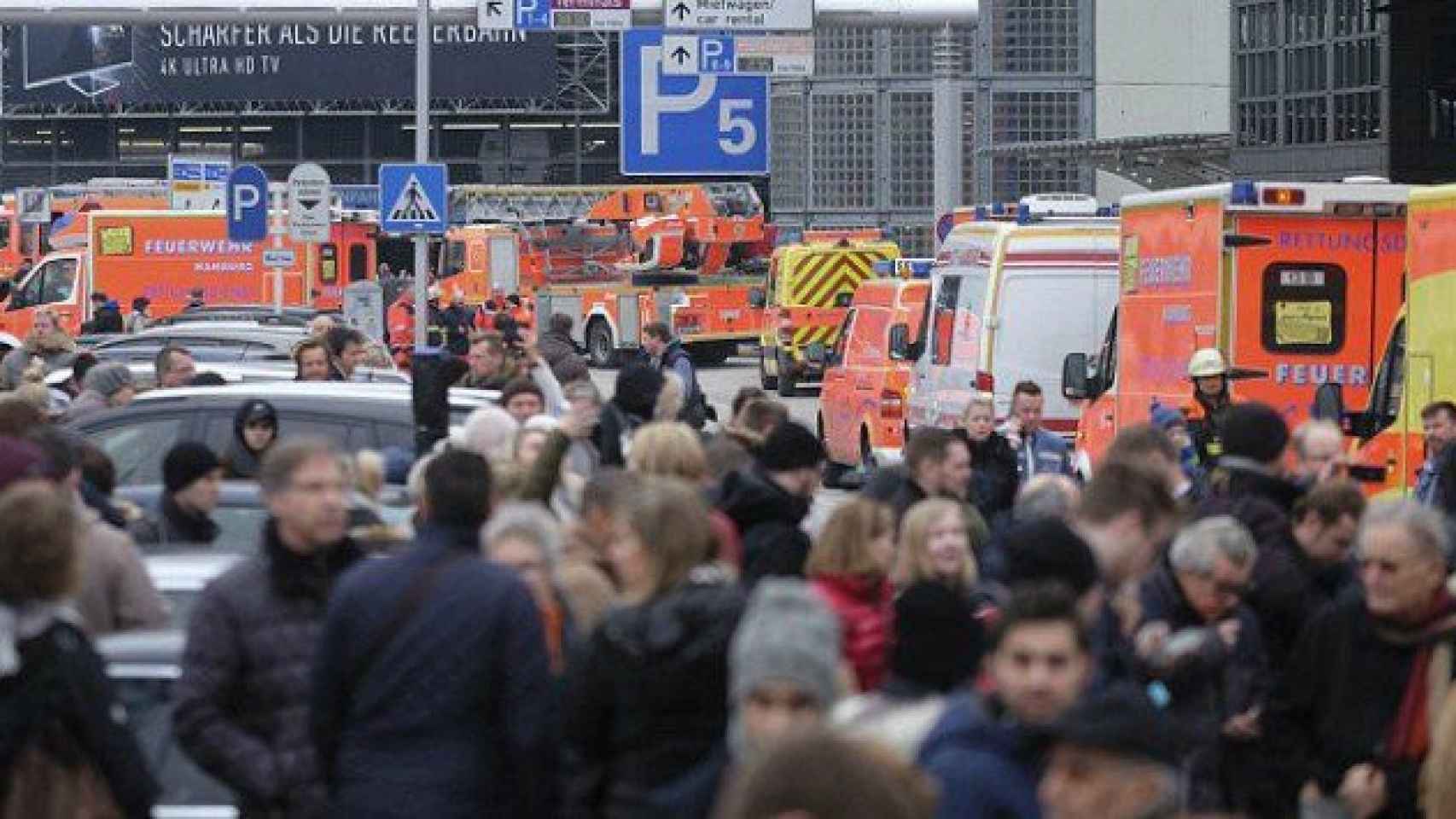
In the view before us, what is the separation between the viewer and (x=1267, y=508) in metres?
9.92

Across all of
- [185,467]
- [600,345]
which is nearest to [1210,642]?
[185,467]

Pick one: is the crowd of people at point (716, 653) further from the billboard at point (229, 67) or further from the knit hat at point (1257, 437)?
the billboard at point (229, 67)

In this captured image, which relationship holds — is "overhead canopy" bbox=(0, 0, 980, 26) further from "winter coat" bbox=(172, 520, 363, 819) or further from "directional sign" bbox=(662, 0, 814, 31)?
"winter coat" bbox=(172, 520, 363, 819)

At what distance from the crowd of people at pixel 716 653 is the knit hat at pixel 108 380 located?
23.6ft

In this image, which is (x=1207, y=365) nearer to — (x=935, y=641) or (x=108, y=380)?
(x=108, y=380)

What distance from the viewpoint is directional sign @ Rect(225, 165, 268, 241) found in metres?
33.1

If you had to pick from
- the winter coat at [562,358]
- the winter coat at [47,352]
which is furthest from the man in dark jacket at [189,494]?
the winter coat at [47,352]

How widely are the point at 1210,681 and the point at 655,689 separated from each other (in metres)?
2.06

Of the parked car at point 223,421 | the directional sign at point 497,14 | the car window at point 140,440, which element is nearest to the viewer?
the parked car at point 223,421

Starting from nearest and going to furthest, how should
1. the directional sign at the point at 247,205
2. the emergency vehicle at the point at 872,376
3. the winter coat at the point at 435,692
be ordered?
1. the winter coat at the point at 435,692
2. the emergency vehicle at the point at 872,376
3. the directional sign at the point at 247,205

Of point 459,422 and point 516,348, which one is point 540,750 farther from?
point 516,348

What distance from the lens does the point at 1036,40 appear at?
66.2 meters

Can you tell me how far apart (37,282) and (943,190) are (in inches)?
576

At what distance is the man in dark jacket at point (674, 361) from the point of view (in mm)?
21844
